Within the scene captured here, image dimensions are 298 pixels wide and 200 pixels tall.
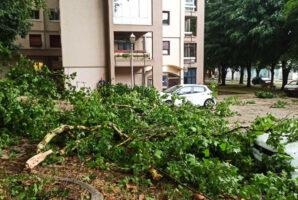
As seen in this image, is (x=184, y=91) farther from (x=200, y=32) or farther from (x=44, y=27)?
(x=44, y=27)

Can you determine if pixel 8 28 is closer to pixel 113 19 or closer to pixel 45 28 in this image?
pixel 113 19

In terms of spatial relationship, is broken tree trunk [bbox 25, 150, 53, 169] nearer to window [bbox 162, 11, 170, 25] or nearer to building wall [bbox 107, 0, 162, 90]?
building wall [bbox 107, 0, 162, 90]

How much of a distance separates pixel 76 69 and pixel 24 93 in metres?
13.4

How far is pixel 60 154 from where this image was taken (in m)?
4.90

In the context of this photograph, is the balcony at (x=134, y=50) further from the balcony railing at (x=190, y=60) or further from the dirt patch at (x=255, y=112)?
the dirt patch at (x=255, y=112)

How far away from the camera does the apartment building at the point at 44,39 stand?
2361 cm

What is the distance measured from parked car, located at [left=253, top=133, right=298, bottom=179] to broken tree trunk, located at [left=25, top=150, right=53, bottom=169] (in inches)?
166

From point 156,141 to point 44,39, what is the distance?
74.2 feet

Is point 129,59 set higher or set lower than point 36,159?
higher

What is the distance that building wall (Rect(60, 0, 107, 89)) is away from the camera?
18531 mm

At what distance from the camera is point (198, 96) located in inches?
587

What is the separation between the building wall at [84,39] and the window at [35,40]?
7.21 metres

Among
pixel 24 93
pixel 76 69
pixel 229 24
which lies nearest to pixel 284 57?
pixel 229 24

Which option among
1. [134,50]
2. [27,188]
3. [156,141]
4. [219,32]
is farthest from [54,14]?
[27,188]
